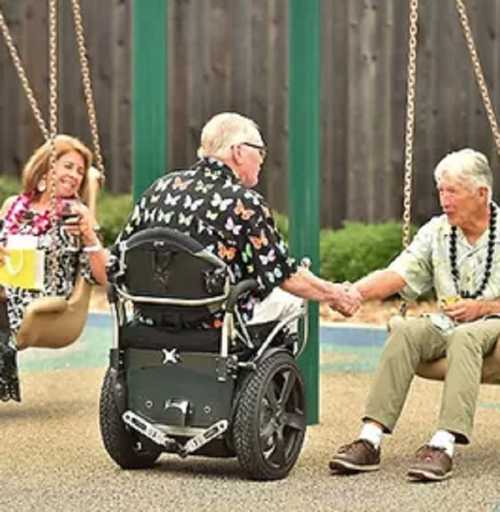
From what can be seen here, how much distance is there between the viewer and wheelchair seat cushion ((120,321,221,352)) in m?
6.25

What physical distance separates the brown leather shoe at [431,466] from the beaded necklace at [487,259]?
0.66 meters

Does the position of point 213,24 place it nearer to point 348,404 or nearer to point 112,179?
point 112,179

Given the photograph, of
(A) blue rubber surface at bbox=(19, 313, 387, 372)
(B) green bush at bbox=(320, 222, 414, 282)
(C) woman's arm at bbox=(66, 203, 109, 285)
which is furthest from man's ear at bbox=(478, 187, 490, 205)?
(B) green bush at bbox=(320, 222, 414, 282)

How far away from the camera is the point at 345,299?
6.62m

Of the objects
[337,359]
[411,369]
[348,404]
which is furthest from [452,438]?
[337,359]

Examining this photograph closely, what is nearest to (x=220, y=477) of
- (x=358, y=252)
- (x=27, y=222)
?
(x=27, y=222)

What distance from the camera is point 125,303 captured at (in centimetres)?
646

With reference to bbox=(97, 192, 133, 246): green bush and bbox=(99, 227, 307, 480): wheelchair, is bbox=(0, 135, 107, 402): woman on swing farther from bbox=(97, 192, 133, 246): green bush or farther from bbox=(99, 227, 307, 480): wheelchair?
bbox=(97, 192, 133, 246): green bush

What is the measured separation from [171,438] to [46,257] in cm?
155

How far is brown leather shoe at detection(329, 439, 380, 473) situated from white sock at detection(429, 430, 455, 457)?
210 millimetres

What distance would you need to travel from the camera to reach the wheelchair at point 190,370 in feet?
20.2

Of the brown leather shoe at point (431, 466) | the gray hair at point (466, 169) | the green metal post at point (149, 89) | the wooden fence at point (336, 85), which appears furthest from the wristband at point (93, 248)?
the wooden fence at point (336, 85)

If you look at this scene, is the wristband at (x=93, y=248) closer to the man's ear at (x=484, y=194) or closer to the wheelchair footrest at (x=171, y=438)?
the wheelchair footrest at (x=171, y=438)

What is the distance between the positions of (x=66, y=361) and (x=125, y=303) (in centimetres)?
311
